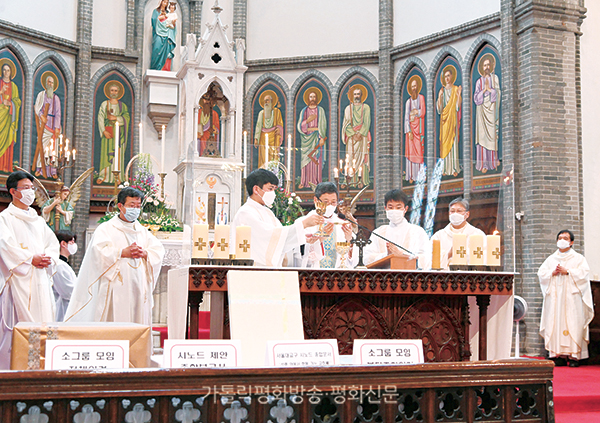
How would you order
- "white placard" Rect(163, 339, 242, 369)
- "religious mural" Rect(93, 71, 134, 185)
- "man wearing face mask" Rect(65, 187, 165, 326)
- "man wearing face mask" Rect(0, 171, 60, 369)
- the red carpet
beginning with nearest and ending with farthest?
"white placard" Rect(163, 339, 242, 369) < the red carpet < "man wearing face mask" Rect(0, 171, 60, 369) < "man wearing face mask" Rect(65, 187, 165, 326) < "religious mural" Rect(93, 71, 134, 185)

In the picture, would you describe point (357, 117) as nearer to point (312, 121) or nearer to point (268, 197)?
point (312, 121)

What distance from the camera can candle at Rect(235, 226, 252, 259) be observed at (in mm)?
4335

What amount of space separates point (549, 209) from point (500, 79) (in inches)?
101

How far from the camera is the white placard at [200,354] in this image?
213cm

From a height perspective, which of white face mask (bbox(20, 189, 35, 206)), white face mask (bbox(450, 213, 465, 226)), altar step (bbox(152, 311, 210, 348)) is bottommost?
altar step (bbox(152, 311, 210, 348))

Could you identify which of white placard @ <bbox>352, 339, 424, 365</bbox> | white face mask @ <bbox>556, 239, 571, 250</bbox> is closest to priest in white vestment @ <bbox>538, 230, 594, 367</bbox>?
white face mask @ <bbox>556, 239, 571, 250</bbox>

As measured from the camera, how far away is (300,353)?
2.25 meters

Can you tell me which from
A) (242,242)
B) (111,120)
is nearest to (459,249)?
(242,242)

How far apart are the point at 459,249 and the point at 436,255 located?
177 millimetres

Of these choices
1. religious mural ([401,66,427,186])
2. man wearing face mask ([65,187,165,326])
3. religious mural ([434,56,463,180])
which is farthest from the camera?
religious mural ([401,66,427,186])

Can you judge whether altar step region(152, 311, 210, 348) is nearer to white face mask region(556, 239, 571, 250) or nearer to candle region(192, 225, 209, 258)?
candle region(192, 225, 209, 258)

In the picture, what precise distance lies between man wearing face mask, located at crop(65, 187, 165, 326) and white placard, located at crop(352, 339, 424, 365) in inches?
149

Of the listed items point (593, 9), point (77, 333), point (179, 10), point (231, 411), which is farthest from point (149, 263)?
point (179, 10)

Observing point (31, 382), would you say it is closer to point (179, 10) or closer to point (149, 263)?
point (149, 263)
